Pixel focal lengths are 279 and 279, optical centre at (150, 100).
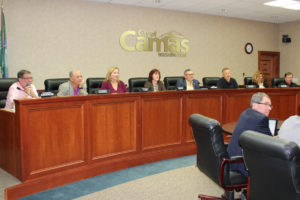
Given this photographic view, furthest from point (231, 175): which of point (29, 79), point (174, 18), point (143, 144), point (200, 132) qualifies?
point (174, 18)

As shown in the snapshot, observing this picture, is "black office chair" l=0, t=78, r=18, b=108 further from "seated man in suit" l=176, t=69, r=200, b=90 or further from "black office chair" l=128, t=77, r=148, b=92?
"seated man in suit" l=176, t=69, r=200, b=90

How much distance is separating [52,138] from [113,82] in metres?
1.68

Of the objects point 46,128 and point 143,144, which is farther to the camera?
point 143,144

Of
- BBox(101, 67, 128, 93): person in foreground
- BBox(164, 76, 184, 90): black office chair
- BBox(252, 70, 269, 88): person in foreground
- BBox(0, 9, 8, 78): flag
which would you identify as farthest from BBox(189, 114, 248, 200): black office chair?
BBox(252, 70, 269, 88): person in foreground

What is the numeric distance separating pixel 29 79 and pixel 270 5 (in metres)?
5.72

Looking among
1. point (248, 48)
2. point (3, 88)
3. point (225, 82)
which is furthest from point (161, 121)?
point (248, 48)

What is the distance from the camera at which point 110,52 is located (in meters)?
6.48

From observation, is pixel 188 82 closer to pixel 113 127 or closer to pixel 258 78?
pixel 258 78

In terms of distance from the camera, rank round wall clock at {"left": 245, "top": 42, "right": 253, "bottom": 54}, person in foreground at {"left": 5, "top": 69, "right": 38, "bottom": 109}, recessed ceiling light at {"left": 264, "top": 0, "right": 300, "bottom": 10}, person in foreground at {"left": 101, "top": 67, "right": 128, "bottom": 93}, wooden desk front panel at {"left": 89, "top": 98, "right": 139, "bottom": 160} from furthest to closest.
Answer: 1. round wall clock at {"left": 245, "top": 42, "right": 253, "bottom": 54}
2. recessed ceiling light at {"left": 264, "top": 0, "right": 300, "bottom": 10}
3. person in foreground at {"left": 101, "top": 67, "right": 128, "bottom": 93}
4. person in foreground at {"left": 5, "top": 69, "right": 38, "bottom": 109}
5. wooden desk front panel at {"left": 89, "top": 98, "right": 139, "bottom": 160}

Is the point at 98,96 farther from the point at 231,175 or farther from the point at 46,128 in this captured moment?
the point at 231,175

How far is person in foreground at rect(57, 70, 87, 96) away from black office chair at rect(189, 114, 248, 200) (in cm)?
229

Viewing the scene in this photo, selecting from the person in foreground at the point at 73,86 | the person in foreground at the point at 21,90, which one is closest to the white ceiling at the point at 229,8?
the person in foreground at the point at 73,86

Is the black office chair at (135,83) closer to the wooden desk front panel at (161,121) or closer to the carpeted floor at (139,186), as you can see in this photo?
the wooden desk front panel at (161,121)

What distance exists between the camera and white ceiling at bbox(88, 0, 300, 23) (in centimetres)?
636
